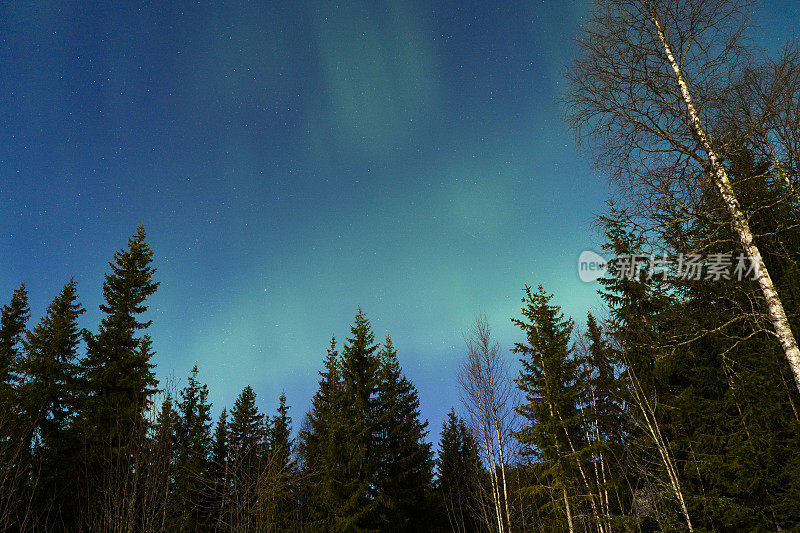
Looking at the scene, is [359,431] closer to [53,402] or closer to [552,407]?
[552,407]

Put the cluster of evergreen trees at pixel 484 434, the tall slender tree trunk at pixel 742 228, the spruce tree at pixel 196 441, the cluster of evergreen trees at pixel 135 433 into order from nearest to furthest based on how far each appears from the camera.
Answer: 1. the tall slender tree trunk at pixel 742 228
2. the cluster of evergreen trees at pixel 484 434
3. the cluster of evergreen trees at pixel 135 433
4. the spruce tree at pixel 196 441

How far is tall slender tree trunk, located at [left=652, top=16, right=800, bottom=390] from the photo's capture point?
5938 millimetres

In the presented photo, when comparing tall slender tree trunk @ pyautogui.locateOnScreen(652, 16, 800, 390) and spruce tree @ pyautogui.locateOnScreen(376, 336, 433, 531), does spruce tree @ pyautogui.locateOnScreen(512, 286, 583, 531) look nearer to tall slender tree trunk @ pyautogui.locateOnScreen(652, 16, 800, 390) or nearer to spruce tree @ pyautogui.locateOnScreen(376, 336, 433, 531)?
spruce tree @ pyautogui.locateOnScreen(376, 336, 433, 531)

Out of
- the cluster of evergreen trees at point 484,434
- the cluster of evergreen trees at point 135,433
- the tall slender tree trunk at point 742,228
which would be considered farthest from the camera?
the cluster of evergreen trees at point 135,433

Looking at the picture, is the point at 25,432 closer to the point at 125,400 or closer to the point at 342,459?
the point at 125,400

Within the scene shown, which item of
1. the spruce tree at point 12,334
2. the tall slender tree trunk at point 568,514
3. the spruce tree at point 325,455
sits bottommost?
the tall slender tree trunk at point 568,514

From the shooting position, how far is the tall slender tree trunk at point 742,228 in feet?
19.5

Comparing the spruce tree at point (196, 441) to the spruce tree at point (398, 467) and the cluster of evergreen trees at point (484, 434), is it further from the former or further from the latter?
the spruce tree at point (398, 467)

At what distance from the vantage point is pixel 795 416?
11.8 m

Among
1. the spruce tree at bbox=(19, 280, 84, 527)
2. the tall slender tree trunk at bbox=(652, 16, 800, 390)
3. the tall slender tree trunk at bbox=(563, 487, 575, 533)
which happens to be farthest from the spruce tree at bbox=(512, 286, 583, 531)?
the spruce tree at bbox=(19, 280, 84, 527)

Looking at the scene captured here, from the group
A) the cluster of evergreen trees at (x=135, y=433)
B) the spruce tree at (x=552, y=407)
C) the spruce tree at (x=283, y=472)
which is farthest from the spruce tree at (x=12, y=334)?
the spruce tree at (x=552, y=407)

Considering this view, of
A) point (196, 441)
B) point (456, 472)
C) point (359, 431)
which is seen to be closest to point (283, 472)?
point (359, 431)

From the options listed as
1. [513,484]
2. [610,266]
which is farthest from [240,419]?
[610,266]

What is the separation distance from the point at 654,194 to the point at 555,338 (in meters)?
15.0
